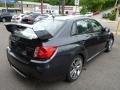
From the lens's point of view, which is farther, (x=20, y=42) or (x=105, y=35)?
(x=105, y=35)

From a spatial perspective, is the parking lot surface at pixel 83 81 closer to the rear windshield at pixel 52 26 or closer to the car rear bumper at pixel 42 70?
the car rear bumper at pixel 42 70

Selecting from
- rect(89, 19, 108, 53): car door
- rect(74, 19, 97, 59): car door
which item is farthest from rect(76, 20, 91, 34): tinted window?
rect(89, 19, 108, 53): car door

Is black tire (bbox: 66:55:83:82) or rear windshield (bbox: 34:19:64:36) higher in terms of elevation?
rear windshield (bbox: 34:19:64:36)

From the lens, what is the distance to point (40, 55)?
3.34 meters

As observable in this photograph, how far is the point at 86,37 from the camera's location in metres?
4.39

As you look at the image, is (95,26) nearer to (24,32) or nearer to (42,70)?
(24,32)

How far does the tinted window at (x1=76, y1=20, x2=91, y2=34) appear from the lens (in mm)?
4286

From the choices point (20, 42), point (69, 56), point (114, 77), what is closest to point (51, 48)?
point (69, 56)

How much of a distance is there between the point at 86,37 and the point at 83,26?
0.32 m

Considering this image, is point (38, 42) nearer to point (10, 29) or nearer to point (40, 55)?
point (40, 55)

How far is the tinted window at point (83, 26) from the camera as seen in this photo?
4286 mm

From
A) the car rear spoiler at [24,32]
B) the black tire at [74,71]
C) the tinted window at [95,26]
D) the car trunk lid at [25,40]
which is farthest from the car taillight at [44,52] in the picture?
the tinted window at [95,26]

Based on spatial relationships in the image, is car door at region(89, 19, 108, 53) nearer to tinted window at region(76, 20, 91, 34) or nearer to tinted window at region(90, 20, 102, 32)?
tinted window at region(90, 20, 102, 32)

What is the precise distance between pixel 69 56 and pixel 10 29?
1623mm
